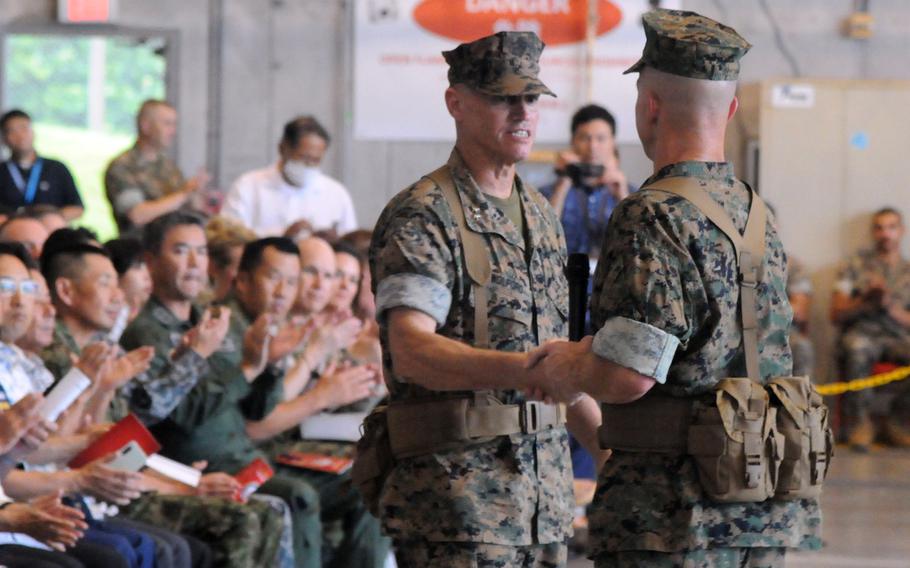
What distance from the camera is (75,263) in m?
5.07

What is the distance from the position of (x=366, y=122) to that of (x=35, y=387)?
7.56 m

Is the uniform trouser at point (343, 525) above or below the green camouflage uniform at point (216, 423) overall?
below

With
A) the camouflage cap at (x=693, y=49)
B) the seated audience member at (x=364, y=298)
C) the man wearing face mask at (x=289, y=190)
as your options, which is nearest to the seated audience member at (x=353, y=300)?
the seated audience member at (x=364, y=298)

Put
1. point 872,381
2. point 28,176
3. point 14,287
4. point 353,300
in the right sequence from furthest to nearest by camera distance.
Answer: point 872,381
point 28,176
point 353,300
point 14,287

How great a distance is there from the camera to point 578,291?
3307 mm

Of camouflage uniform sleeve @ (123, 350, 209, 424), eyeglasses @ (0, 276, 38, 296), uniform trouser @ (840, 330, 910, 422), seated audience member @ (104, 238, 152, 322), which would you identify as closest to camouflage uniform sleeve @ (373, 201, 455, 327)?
eyeglasses @ (0, 276, 38, 296)

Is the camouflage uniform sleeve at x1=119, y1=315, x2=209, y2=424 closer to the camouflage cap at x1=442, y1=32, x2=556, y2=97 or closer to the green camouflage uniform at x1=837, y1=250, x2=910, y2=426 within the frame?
the camouflage cap at x1=442, y1=32, x2=556, y2=97

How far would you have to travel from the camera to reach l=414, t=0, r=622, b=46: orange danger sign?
1159 cm

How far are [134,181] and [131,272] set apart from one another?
3138 mm

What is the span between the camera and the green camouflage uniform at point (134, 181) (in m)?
8.56

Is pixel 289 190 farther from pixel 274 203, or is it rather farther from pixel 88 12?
pixel 88 12

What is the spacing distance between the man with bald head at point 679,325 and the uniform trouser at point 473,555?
1.10 feet

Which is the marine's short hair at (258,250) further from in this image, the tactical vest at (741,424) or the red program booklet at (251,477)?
the tactical vest at (741,424)

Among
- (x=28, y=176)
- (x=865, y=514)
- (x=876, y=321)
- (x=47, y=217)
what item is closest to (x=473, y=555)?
(x=47, y=217)
